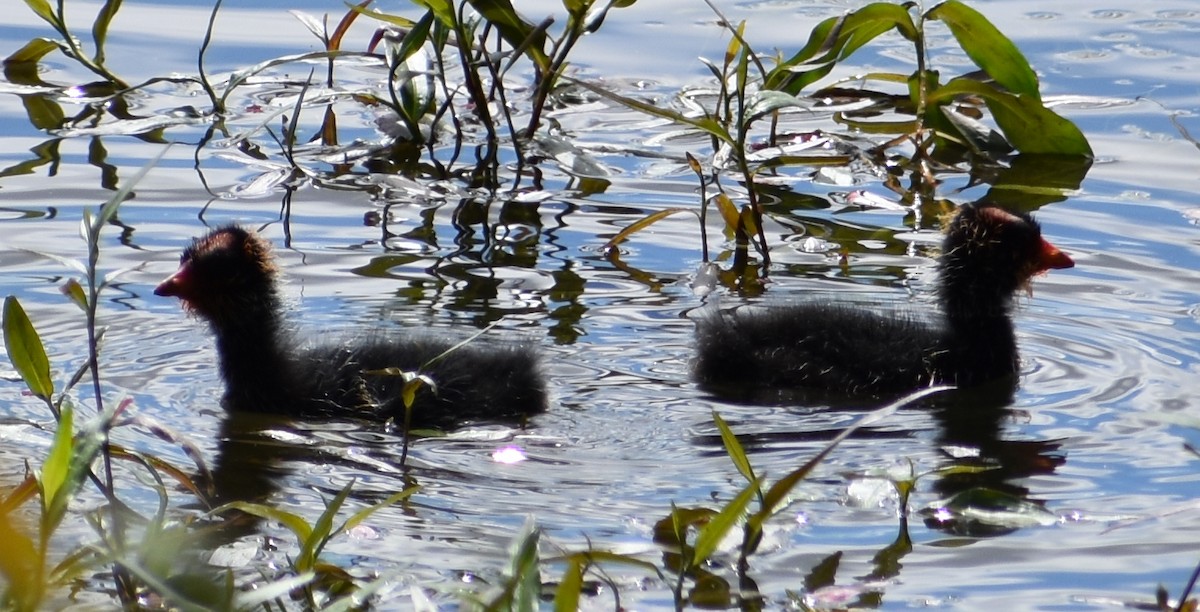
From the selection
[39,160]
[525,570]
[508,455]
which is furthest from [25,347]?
[39,160]

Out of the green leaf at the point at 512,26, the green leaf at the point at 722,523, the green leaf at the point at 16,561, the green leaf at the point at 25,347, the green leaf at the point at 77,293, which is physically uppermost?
the green leaf at the point at 512,26

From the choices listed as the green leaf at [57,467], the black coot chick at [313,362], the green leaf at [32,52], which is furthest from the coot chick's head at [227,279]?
the green leaf at [32,52]

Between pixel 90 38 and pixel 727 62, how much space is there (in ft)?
14.1

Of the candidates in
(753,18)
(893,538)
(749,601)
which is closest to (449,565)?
(749,601)

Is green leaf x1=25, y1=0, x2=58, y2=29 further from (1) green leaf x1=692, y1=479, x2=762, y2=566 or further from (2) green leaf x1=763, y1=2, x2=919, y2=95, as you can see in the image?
(1) green leaf x1=692, y1=479, x2=762, y2=566

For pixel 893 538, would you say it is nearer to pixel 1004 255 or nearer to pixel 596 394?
pixel 596 394

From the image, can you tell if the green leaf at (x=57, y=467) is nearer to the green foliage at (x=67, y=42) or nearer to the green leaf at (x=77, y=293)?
the green leaf at (x=77, y=293)

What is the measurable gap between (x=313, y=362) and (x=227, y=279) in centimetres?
41

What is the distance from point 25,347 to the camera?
12.5ft

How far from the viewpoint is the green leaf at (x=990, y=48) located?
802 cm

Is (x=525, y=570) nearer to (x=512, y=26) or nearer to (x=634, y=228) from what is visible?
(x=634, y=228)

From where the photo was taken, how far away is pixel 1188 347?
6.02m

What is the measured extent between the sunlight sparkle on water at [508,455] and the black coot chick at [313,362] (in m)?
0.36

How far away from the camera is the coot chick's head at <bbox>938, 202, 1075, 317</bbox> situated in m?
6.20
